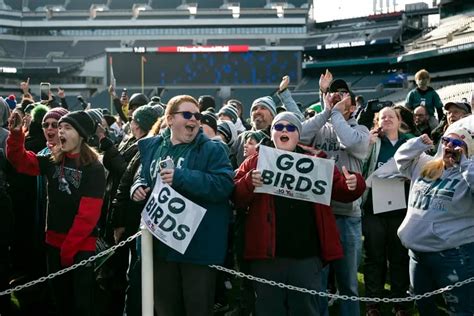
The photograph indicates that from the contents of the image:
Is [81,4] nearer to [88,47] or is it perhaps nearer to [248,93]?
[88,47]

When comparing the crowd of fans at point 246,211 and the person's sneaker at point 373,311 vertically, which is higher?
the crowd of fans at point 246,211

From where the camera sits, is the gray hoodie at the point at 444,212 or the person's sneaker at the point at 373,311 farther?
the person's sneaker at the point at 373,311

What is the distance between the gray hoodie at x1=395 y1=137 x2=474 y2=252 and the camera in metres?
4.38

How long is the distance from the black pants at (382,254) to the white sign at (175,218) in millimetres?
2272

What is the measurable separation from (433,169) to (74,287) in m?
2.72

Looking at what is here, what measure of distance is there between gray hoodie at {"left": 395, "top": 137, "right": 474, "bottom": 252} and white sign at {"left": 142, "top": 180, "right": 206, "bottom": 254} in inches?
61.1

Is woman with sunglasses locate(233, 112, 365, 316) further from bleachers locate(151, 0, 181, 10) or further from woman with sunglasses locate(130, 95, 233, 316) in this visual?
bleachers locate(151, 0, 181, 10)

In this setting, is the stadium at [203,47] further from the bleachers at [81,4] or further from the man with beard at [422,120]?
the man with beard at [422,120]

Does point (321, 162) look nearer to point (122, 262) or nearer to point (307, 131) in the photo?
point (307, 131)

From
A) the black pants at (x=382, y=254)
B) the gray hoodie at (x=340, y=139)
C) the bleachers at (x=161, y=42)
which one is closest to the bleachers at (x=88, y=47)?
the bleachers at (x=161, y=42)

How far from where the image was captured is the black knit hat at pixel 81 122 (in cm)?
486

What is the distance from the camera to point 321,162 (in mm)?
4277

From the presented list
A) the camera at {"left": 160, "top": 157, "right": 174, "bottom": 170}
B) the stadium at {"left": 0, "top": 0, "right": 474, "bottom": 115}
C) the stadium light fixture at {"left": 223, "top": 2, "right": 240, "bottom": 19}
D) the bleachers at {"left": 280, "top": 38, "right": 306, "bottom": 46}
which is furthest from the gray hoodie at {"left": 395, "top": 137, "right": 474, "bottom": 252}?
the stadium light fixture at {"left": 223, "top": 2, "right": 240, "bottom": 19}

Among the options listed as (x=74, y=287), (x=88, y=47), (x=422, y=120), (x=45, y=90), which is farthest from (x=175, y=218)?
(x=88, y=47)
